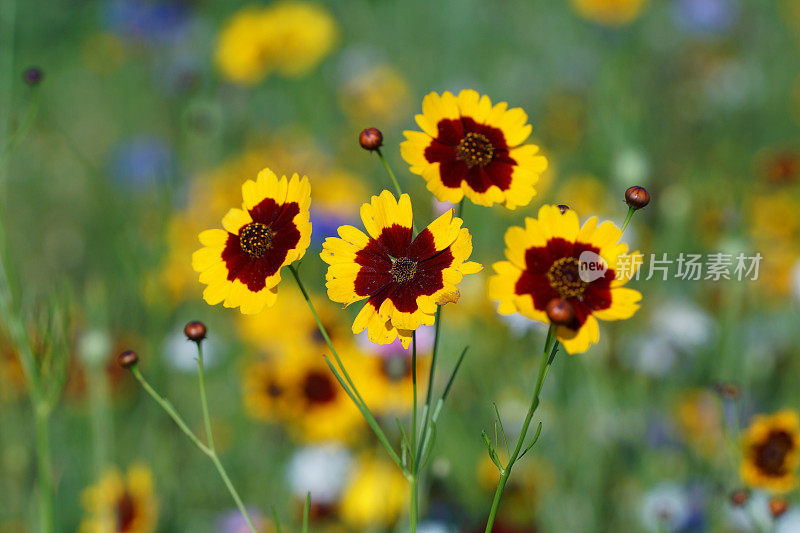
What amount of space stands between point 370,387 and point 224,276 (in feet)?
2.15

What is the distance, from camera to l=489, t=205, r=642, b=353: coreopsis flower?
625 mm

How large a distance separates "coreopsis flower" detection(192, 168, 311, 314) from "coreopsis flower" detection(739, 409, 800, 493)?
716mm

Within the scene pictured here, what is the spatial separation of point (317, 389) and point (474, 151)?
81 cm

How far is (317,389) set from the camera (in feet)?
4.66

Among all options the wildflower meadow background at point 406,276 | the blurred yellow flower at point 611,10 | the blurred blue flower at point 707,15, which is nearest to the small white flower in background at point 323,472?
the wildflower meadow background at point 406,276

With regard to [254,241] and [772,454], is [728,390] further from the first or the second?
[254,241]

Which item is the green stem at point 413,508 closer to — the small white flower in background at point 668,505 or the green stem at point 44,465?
the green stem at point 44,465

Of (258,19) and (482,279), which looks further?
(258,19)

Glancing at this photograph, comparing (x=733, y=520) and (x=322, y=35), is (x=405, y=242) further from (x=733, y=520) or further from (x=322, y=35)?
(x=322, y=35)

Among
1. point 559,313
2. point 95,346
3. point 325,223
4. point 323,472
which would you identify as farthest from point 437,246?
point 325,223

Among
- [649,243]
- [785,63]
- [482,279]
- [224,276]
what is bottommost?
[224,276]

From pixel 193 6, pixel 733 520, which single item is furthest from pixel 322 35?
pixel 733 520

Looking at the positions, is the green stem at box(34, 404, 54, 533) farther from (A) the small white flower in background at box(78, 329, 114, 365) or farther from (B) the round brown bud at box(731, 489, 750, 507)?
(B) the round brown bud at box(731, 489, 750, 507)

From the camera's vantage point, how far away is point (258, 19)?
9.45 feet
